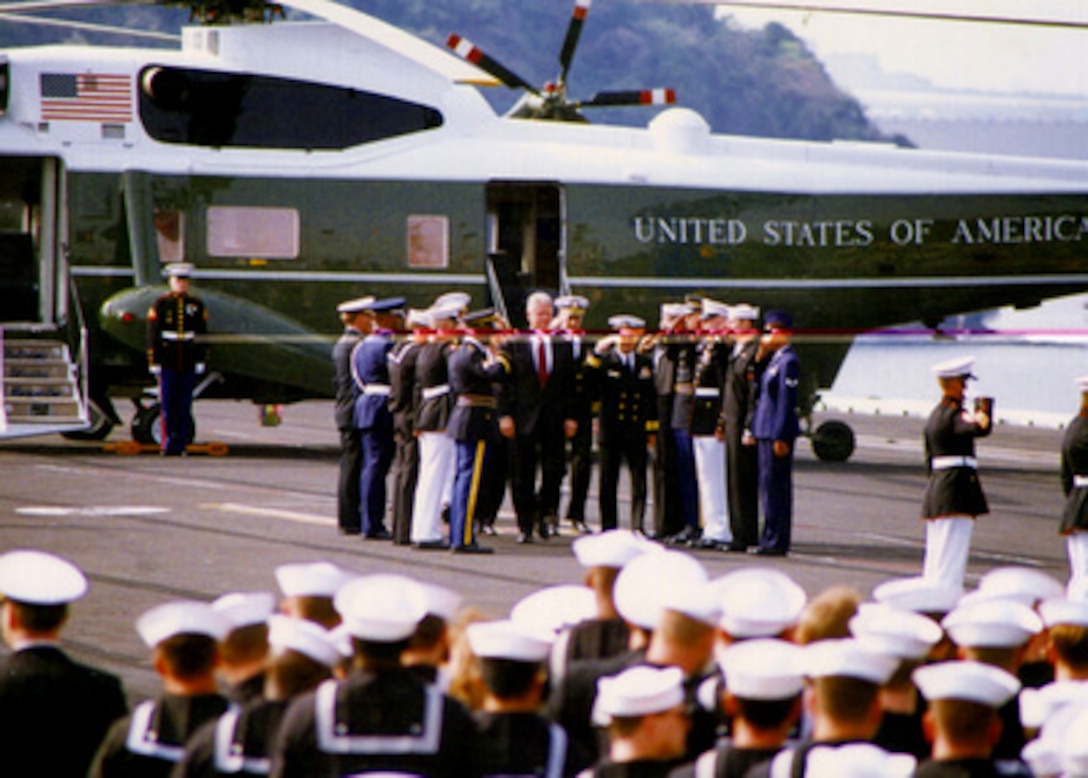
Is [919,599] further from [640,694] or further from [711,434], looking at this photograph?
[711,434]

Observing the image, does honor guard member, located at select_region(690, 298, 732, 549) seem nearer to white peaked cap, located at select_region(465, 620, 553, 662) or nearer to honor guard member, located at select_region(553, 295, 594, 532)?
honor guard member, located at select_region(553, 295, 594, 532)

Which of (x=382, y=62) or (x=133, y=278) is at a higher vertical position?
(x=382, y=62)

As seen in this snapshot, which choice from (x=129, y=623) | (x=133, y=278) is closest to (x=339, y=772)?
(x=129, y=623)

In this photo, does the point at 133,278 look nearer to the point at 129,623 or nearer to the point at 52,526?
the point at 52,526

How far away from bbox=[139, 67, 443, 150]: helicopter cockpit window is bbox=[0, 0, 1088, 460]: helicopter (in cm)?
2

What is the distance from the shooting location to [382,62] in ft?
67.2

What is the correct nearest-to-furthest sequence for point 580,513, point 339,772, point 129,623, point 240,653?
point 339,772
point 240,653
point 129,623
point 580,513

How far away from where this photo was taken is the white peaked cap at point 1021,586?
7102mm

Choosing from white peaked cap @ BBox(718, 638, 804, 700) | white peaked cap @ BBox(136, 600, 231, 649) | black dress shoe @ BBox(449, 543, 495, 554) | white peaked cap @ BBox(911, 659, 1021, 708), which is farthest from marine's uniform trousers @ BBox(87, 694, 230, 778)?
black dress shoe @ BBox(449, 543, 495, 554)

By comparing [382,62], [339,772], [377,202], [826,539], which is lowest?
[826,539]

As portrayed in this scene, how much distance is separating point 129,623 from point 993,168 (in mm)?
12510

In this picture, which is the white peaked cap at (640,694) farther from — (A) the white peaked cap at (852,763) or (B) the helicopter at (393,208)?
(B) the helicopter at (393,208)

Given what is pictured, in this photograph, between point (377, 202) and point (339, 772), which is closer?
point (339, 772)

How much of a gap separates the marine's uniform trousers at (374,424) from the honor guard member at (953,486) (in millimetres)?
4296
